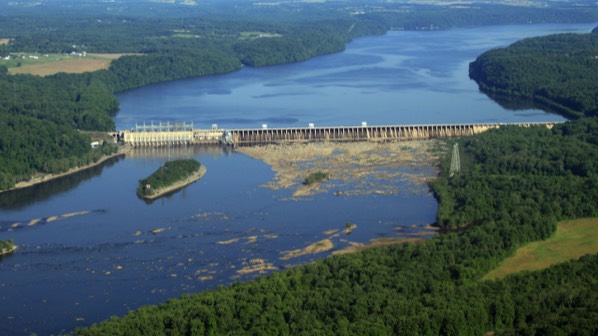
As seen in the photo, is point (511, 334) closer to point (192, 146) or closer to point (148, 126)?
point (192, 146)

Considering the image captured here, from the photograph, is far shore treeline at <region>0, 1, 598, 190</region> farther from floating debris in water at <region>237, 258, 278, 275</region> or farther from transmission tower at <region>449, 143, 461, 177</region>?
transmission tower at <region>449, 143, 461, 177</region>

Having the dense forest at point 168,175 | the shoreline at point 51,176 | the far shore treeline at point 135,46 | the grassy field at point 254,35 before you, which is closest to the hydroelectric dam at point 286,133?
the far shore treeline at point 135,46

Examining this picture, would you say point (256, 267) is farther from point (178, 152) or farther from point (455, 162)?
point (178, 152)

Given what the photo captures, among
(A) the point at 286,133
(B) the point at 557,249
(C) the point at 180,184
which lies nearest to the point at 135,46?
(A) the point at 286,133

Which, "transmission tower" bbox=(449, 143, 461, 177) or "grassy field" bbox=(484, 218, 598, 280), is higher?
"grassy field" bbox=(484, 218, 598, 280)

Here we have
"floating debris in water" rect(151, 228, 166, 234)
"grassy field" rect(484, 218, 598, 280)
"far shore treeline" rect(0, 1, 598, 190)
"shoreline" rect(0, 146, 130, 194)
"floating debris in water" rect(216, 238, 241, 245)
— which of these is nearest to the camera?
"grassy field" rect(484, 218, 598, 280)

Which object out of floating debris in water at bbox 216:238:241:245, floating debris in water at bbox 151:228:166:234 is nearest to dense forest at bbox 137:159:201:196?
floating debris in water at bbox 151:228:166:234
